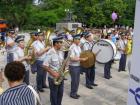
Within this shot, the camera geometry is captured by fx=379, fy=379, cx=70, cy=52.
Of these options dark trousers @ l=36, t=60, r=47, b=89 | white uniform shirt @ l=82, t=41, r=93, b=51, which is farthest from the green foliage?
dark trousers @ l=36, t=60, r=47, b=89

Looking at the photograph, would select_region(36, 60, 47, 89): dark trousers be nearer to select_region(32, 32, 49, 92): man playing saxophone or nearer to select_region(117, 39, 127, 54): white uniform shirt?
select_region(32, 32, 49, 92): man playing saxophone

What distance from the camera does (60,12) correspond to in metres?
57.4

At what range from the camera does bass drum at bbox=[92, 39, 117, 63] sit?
10875 millimetres

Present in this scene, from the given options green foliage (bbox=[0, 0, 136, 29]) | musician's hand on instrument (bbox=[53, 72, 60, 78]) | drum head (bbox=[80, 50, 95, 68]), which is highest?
musician's hand on instrument (bbox=[53, 72, 60, 78])

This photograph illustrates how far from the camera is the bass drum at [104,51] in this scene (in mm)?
10875

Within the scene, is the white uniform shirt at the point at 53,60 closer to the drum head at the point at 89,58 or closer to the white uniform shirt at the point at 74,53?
the white uniform shirt at the point at 74,53

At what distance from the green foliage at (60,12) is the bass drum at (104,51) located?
41314mm

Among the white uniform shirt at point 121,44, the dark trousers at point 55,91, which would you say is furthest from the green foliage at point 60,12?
the dark trousers at point 55,91

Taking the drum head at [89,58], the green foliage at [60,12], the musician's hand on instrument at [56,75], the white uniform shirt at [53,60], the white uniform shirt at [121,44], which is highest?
the white uniform shirt at [53,60]

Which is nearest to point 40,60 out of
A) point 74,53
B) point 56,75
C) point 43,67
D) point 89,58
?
point 89,58

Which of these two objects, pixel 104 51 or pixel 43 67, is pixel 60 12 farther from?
pixel 43 67

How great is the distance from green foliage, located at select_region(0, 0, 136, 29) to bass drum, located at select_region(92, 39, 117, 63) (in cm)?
4131

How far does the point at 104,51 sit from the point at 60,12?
154 ft

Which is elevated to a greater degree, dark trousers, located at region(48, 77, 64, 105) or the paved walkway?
dark trousers, located at region(48, 77, 64, 105)
